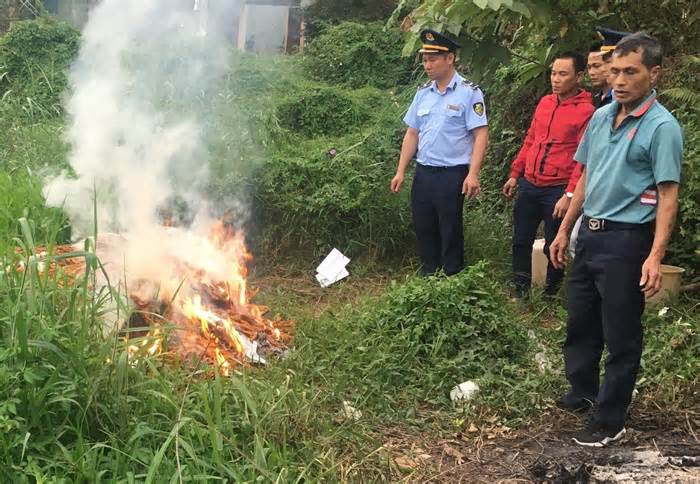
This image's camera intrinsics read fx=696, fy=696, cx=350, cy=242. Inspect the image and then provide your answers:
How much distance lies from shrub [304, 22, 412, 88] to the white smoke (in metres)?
2.83

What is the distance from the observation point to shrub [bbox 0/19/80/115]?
11.9 m

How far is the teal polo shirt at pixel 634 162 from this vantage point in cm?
317

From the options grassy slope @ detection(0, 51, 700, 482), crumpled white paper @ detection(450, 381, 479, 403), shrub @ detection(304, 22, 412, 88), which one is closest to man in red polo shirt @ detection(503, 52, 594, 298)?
grassy slope @ detection(0, 51, 700, 482)

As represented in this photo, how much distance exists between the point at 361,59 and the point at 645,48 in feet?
31.8

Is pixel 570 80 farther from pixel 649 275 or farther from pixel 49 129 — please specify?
pixel 49 129

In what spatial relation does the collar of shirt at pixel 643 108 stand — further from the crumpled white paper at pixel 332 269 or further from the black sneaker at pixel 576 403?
the crumpled white paper at pixel 332 269

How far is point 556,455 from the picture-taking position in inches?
139

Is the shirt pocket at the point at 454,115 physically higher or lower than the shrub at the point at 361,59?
higher

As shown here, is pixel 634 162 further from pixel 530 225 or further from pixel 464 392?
pixel 530 225

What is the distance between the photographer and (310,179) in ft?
Result: 22.8

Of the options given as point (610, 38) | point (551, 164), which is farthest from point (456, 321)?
point (610, 38)

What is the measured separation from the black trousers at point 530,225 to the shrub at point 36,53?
344 inches

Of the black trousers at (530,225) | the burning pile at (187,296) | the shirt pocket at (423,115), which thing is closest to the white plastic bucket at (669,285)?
the black trousers at (530,225)

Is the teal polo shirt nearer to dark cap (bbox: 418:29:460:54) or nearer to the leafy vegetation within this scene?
the leafy vegetation
